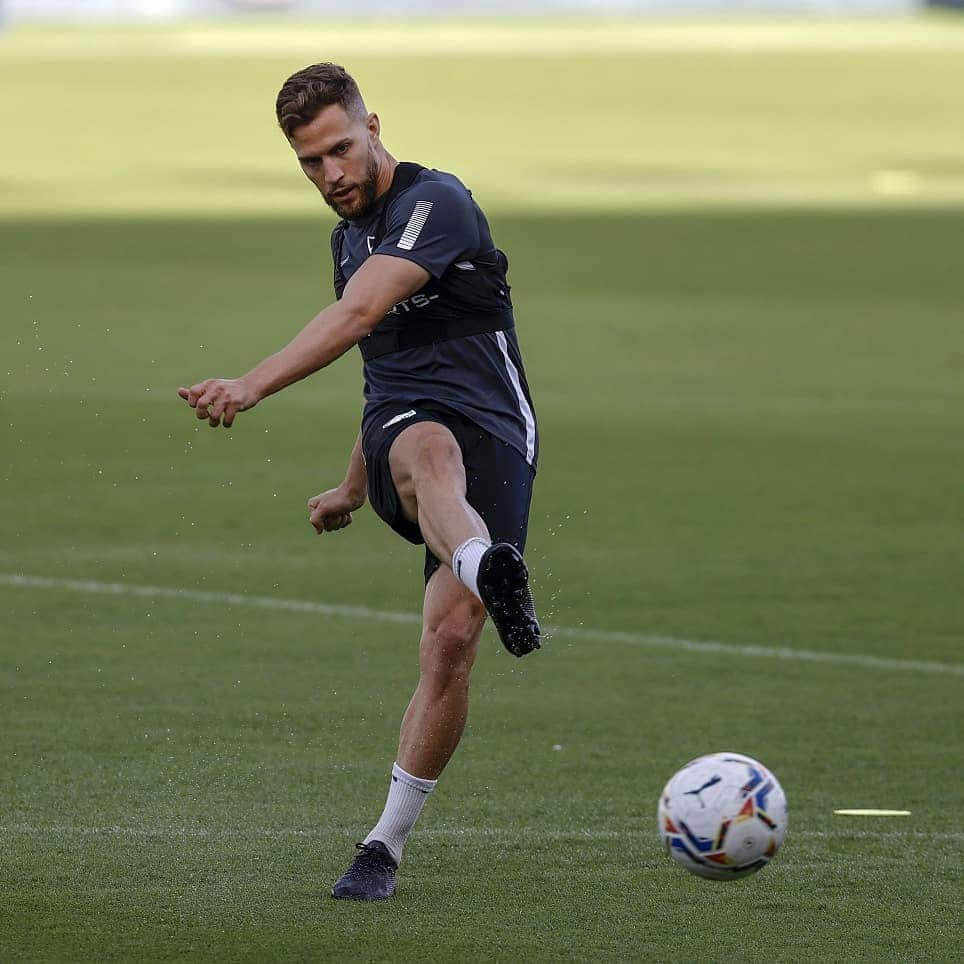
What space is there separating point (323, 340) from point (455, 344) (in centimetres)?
66

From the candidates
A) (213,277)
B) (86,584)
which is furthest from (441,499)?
(213,277)

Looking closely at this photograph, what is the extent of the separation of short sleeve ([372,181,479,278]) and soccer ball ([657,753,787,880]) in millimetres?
1636

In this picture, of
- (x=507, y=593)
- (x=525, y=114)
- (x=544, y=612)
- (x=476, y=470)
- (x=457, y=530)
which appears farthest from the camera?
(x=525, y=114)

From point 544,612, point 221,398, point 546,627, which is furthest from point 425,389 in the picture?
point 544,612

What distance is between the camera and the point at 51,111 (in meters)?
57.4

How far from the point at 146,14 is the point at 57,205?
61.8 metres

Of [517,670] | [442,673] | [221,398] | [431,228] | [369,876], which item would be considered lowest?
[517,670]

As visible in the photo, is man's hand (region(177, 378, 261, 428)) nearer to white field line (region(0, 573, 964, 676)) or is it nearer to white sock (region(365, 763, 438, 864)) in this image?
white sock (region(365, 763, 438, 864))

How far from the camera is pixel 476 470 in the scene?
6699 millimetres

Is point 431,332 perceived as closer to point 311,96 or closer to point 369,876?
point 311,96

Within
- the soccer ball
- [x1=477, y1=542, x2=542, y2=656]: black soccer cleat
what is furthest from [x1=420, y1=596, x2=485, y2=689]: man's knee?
the soccer ball

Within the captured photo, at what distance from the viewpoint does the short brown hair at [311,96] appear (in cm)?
639

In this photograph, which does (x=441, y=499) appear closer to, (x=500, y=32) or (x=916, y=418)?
(x=916, y=418)

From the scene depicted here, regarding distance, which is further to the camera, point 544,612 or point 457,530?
point 544,612
